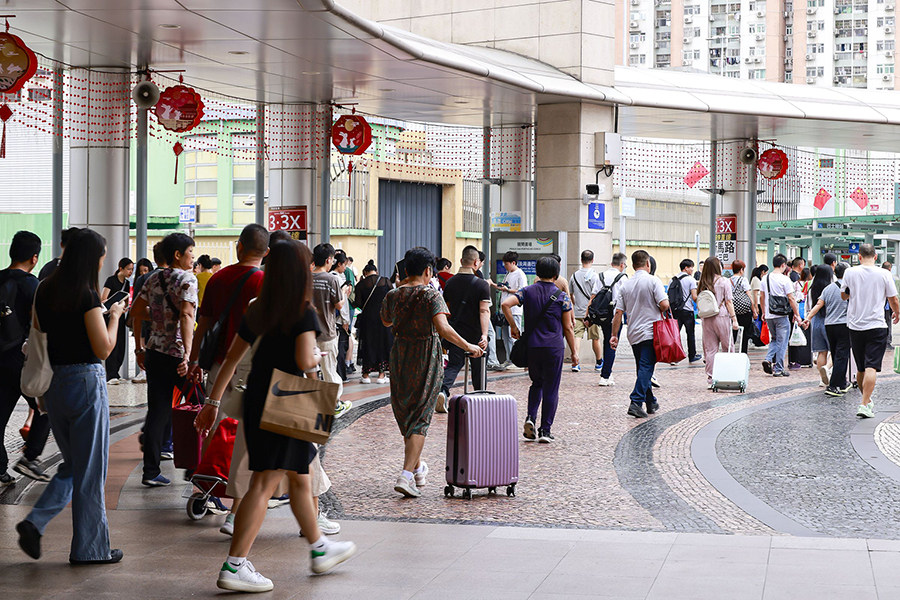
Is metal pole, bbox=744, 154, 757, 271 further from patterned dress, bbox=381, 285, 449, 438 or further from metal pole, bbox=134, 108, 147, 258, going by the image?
patterned dress, bbox=381, 285, 449, 438

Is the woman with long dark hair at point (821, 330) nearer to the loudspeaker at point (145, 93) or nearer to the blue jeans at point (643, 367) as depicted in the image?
the blue jeans at point (643, 367)

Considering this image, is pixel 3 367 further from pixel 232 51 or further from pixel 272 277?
pixel 232 51

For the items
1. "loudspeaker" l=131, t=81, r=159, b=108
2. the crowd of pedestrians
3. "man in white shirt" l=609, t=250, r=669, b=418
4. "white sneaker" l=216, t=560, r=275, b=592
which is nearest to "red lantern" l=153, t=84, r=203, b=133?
"loudspeaker" l=131, t=81, r=159, b=108

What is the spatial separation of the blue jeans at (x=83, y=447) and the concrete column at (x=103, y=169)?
8.67 m

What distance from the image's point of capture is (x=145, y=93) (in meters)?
13.4

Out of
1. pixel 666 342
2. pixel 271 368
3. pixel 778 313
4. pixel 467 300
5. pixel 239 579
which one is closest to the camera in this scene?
pixel 239 579

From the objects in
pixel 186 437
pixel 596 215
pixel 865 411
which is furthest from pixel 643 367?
pixel 596 215

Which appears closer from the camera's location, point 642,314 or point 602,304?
point 642,314

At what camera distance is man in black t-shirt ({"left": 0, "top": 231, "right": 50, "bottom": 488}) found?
6965mm

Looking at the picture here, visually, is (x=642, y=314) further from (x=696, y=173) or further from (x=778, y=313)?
(x=696, y=173)

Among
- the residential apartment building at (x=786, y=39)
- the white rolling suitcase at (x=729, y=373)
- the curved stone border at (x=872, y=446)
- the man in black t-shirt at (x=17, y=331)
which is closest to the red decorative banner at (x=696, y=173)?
the white rolling suitcase at (x=729, y=373)

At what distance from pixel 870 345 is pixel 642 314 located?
89.1 inches

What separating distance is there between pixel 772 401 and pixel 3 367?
836 centimetres

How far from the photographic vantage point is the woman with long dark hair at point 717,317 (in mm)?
13836
